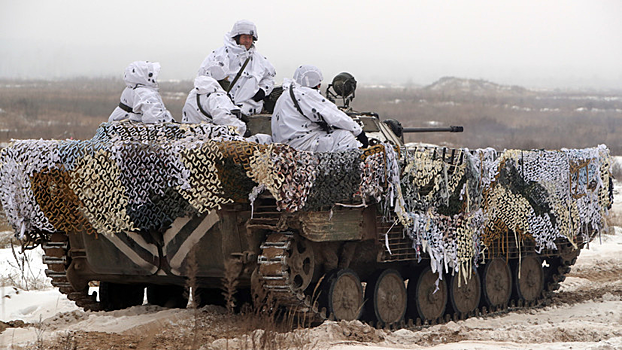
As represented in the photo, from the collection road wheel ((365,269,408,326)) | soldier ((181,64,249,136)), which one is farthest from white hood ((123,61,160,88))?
road wheel ((365,269,408,326))

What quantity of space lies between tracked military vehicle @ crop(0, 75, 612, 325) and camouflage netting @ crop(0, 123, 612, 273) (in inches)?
0.5

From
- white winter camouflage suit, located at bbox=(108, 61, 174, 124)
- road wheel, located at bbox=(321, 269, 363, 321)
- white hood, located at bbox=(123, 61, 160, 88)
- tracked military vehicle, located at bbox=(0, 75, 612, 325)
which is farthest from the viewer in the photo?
white hood, located at bbox=(123, 61, 160, 88)

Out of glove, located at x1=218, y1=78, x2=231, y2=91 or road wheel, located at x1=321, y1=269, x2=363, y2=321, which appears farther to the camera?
glove, located at x1=218, y1=78, x2=231, y2=91

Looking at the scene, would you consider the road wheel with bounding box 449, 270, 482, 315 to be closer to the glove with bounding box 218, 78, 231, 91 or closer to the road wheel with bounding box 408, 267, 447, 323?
the road wheel with bounding box 408, 267, 447, 323

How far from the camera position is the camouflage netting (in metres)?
7.73

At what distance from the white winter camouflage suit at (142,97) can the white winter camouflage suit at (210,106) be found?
323 mm

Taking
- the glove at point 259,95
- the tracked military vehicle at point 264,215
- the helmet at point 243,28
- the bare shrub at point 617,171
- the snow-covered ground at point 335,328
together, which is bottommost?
the snow-covered ground at point 335,328

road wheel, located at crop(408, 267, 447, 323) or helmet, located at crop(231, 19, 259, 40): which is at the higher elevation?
helmet, located at crop(231, 19, 259, 40)

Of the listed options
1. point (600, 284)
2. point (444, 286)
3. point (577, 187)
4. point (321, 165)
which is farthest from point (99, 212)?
point (600, 284)

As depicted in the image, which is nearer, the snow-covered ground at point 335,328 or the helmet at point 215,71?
the snow-covered ground at point 335,328

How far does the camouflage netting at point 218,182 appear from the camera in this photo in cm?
773

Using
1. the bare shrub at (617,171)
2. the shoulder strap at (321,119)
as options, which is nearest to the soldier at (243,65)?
the shoulder strap at (321,119)

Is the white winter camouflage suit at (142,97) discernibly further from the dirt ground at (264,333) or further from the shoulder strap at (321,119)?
the dirt ground at (264,333)

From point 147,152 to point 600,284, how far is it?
7.79m
